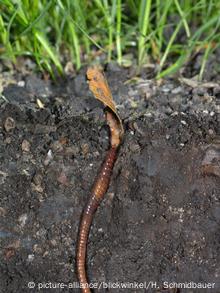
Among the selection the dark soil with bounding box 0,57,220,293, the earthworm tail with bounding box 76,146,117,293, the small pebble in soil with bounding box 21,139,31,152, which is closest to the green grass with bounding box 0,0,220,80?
the dark soil with bounding box 0,57,220,293

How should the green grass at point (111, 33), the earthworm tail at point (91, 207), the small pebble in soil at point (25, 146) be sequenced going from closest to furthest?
Result: the earthworm tail at point (91, 207) → the small pebble in soil at point (25, 146) → the green grass at point (111, 33)

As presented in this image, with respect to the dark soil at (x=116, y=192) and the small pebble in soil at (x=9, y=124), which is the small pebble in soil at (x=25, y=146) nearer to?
the dark soil at (x=116, y=192)

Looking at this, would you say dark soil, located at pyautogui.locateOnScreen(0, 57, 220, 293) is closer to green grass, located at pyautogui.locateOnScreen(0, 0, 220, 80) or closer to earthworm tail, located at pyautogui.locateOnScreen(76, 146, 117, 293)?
earthworm tail, located at pyautogui.locateOnScreen(76, 146, 117, 293)

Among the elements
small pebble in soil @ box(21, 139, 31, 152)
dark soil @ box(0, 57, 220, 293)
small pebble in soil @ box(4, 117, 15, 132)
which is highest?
small pebble in soil @ box(4, 117, 15, 132)

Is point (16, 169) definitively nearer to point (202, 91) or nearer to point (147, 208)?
point (147, 208)

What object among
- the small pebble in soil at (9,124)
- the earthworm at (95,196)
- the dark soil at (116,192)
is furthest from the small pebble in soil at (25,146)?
the earthworm at (95,196)

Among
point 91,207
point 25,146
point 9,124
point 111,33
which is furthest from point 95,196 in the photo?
point 111,33
